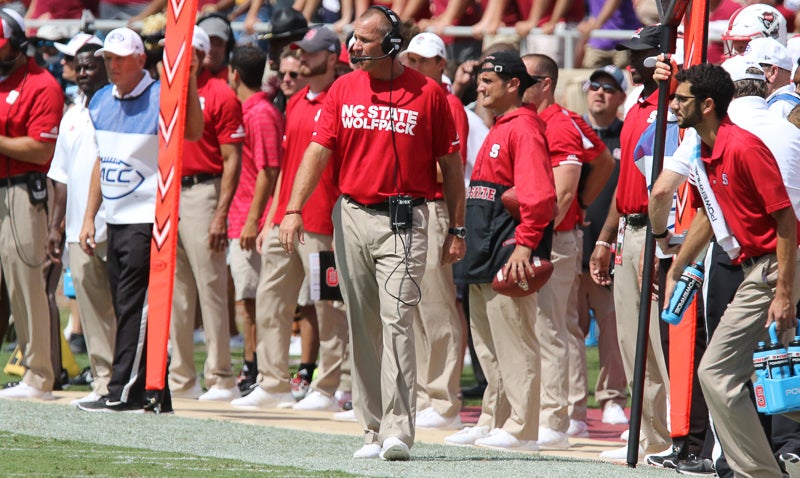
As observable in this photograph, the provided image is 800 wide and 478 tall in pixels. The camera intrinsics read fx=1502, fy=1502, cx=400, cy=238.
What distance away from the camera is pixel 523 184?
8.34 metres

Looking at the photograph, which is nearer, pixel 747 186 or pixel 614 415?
pixel 747 186

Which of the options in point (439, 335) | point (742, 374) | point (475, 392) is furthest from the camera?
point (475, 392)

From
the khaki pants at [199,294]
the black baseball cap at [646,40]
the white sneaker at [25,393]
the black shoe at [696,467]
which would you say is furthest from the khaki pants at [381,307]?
the white sneaker at [25,393]

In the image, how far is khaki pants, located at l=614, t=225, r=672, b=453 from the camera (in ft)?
27.1

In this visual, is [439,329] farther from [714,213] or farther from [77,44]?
[77,44]

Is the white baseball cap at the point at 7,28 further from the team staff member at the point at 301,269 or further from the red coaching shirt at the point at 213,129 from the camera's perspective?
the team staff member at the point at 301,269

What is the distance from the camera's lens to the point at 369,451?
7.81 meters

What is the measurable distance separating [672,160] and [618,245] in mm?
1268

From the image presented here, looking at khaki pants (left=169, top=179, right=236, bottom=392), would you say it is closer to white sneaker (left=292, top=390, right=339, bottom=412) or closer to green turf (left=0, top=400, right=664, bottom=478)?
white sneaker (left=292, top=390, right=339, bottom=412)

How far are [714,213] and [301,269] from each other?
14.9ft

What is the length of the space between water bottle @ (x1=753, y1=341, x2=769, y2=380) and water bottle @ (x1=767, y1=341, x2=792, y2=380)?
0.07ft

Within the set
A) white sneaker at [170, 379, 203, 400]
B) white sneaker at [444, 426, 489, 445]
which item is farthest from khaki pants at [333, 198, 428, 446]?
white sneaker at [170, 379, 203, 400]

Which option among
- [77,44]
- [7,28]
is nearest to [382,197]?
[7,28]

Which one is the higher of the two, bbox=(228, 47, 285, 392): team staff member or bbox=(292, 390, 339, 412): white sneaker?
bbox=(228, 47, 285, 392): team staff member
